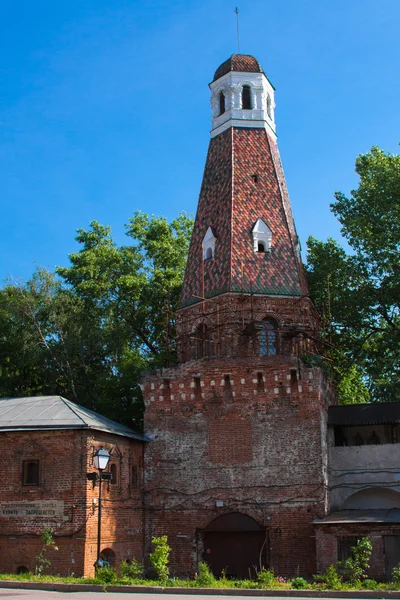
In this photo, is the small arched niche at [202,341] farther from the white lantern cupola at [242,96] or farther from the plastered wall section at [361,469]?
the white lantern cupola at [242,96]

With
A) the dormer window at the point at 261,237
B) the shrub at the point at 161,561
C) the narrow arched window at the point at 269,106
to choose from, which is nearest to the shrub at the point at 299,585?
the shrub at the point at 161,561

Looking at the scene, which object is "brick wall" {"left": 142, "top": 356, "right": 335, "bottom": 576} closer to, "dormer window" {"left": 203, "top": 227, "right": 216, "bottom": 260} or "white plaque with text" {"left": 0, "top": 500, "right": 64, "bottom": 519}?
"white plaque with text" {"left": 0, "top": 500, "right": 64, "bottom": 519}

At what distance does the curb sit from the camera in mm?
13664

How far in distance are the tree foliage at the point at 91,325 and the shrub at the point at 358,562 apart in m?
11.8

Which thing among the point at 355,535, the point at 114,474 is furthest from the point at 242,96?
the point at 355,535

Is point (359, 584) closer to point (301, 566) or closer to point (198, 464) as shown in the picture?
point (301, 566)

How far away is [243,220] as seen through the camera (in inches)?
1006

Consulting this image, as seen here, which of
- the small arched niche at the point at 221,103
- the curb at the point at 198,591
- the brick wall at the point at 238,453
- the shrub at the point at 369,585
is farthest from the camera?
the small arched niche at the point at 221,103

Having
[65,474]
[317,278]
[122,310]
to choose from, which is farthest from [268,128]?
[65,474]

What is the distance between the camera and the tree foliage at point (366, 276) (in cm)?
2672

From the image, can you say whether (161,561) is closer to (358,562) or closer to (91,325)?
(358,562)

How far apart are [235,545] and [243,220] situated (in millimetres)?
10972

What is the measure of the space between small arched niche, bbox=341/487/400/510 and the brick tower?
233 cm

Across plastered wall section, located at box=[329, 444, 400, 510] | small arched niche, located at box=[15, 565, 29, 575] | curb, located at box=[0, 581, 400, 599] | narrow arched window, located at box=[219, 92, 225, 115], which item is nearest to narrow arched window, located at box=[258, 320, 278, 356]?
plastered wall section, located at box=[329, 444, 400, 510]
